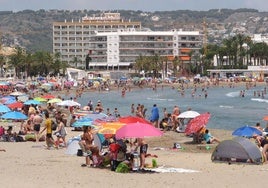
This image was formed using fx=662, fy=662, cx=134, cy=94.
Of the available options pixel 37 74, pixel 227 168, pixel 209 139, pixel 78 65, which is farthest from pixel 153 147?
pixel 78 65

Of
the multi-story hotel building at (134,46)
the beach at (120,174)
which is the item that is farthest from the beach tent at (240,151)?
the multi-story hotel building at (134,46)

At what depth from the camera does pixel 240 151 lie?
1778cm

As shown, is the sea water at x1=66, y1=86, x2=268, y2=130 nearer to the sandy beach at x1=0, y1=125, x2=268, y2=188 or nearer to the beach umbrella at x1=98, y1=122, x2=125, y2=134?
the beach umbrella at x1=98, y1=122, x2=125, y2=134

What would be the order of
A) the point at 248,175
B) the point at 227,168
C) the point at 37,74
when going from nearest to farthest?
1. the point at 248,175
2. the point at 227,168
3. the point at 37,74

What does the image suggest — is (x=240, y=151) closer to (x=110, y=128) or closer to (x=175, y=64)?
(x=110, y=128)

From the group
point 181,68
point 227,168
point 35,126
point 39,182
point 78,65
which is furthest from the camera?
point 78,65

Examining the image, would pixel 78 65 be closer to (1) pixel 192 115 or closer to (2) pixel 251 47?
(2) pixel 251 47

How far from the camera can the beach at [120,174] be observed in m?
14.6

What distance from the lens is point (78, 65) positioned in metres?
172

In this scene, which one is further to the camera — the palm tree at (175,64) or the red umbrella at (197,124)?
the palm tree at (175,64)

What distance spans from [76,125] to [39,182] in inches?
529

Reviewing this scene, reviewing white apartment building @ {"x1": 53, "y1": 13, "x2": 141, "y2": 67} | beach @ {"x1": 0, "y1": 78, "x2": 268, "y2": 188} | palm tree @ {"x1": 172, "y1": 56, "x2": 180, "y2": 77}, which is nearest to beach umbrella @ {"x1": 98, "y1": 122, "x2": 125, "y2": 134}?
beach @ {"x1": 0, "y1": 78, "x2": 268, "y2": 188}

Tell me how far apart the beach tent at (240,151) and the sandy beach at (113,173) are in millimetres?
269

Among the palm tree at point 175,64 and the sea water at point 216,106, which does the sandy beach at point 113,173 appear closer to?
the sea water at point 216,106
